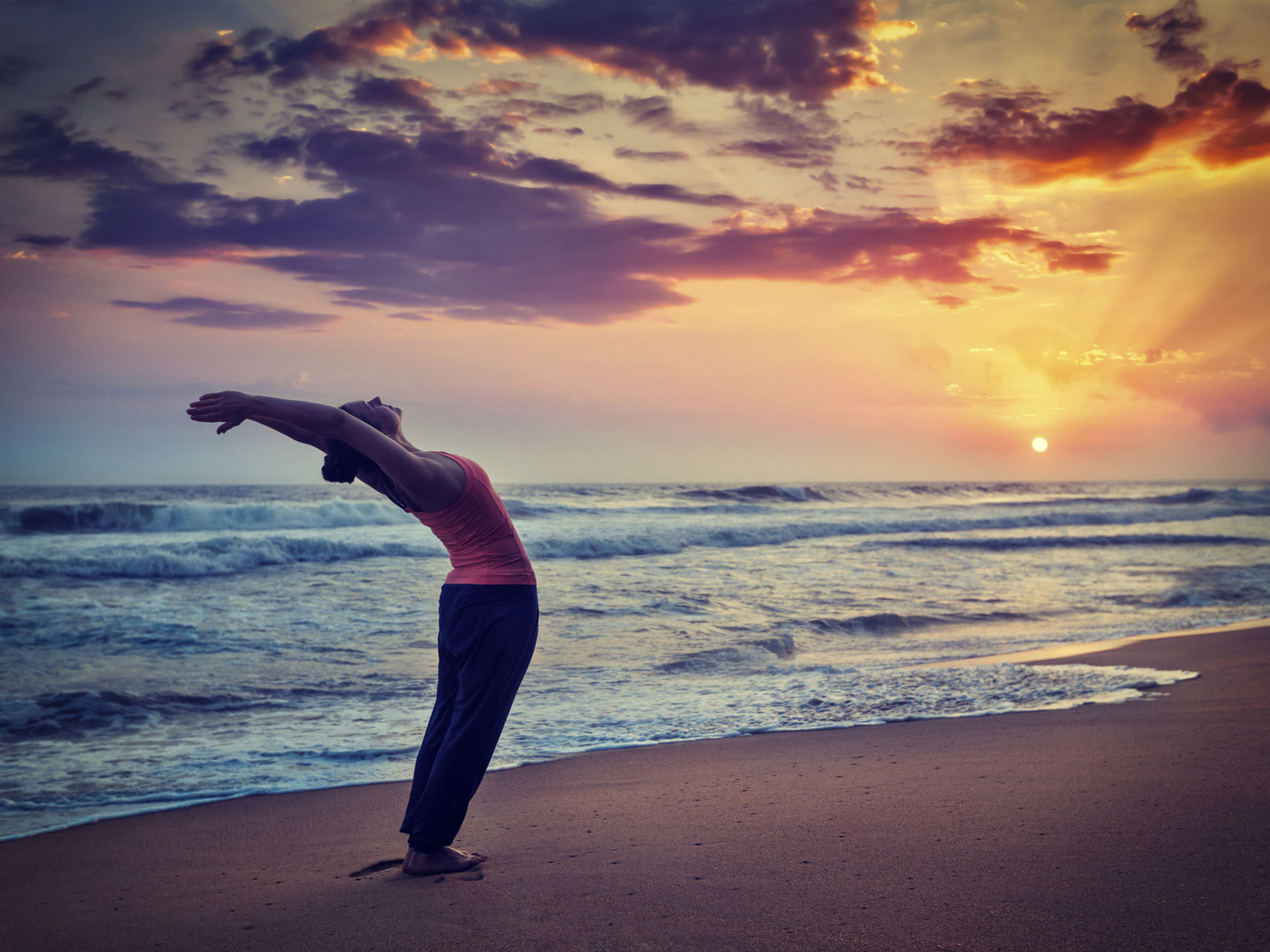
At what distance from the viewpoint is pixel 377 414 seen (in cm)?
266

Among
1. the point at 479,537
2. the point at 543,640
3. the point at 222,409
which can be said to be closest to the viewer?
the point at 222,409

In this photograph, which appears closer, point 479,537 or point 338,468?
point 338,468

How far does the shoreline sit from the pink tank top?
239 centimetres

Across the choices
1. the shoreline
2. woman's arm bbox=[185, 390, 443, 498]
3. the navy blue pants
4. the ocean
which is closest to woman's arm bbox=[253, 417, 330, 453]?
woman's arm bbox=[185, 390, 443, 498]

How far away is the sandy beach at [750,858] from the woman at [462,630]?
0.27m

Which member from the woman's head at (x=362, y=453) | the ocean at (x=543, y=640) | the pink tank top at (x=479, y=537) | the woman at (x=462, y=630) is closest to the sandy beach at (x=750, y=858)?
the woman at (x=462, y=630)

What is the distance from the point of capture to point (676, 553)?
22172mm

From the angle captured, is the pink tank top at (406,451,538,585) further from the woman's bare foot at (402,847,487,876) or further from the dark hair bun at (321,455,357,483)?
the woman's bare foot at (402,847,487,876)

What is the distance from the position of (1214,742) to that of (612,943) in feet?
12.4

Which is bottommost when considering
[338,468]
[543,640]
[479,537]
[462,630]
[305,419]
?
[543,640]

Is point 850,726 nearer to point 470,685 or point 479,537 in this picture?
point 470,685

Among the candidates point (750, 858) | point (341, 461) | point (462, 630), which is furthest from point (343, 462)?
point (750, 858)

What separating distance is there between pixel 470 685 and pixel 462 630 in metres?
0.19

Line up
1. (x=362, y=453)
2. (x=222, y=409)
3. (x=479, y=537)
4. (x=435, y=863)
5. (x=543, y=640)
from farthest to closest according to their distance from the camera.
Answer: (x=543, y=640) < (x=435, y=863) < (x=479, y=537) < (x=362, y=453) < (x=222, y=409)
